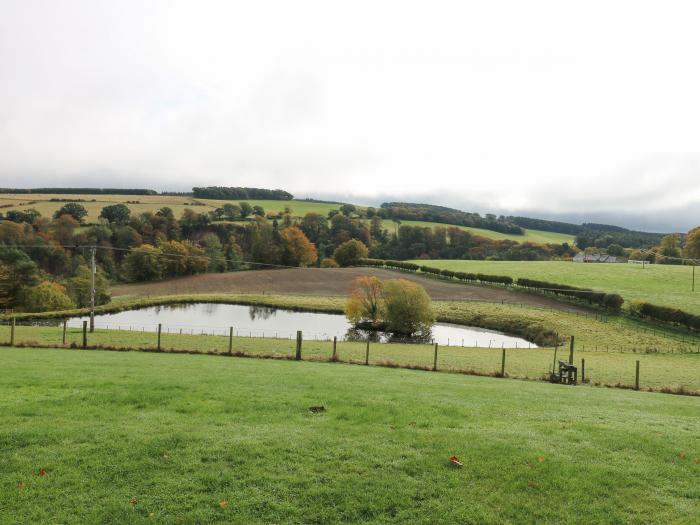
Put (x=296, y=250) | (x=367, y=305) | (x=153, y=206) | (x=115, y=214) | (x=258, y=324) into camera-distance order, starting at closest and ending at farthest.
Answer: (x=258, y=324) < (x=367, y=305) < (x=296, y=250) < (x=115, y=214) < (x=153, y=206)

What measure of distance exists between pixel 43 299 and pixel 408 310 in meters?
51.1

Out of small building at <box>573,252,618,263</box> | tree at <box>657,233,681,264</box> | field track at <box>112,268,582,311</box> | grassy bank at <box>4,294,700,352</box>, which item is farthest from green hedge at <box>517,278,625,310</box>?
small building at <box>573,252,618,263</box>

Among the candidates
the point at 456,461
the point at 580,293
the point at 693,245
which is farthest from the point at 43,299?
the point at 693,245

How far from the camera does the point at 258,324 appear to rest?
64.0 meters

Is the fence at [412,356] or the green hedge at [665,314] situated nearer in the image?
the fence at [412,356]

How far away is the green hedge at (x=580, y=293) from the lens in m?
65.9

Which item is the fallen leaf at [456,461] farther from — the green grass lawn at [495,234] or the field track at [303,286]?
the green grass lawn at [495,234]

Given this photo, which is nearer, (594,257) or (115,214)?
(115,214)

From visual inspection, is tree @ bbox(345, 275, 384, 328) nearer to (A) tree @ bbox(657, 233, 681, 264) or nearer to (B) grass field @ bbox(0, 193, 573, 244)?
(A) tree @ bbox(657, 233, 681, 264)

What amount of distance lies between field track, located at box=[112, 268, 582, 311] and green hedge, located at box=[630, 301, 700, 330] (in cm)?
1038

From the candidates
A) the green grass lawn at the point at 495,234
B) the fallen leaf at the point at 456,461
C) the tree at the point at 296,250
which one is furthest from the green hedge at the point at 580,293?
the green grass lawn at the point at 495,234

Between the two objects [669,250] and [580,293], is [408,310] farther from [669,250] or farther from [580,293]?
[669,250]

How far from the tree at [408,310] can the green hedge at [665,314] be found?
2652cm

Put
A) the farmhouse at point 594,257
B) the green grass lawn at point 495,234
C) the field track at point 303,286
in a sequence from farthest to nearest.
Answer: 1. the green grass lawn at point 495,234
2. the farmhouse at point 594,257
3. the field track at point 303,286
